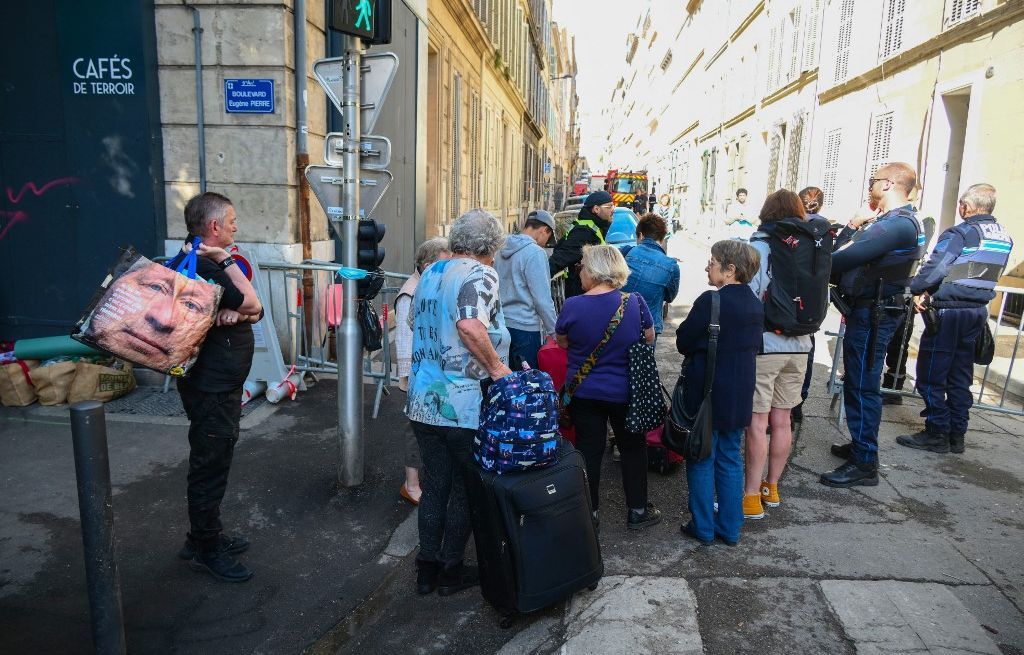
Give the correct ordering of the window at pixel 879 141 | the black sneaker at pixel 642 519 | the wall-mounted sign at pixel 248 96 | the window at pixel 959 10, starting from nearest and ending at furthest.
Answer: the black sneaker at pixel 642 519 → the wall-mounted sign at pixel 248 96 → the window at pixel 959 10 → the window at pixel 879 141

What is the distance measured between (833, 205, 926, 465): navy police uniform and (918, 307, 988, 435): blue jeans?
1.04 meters

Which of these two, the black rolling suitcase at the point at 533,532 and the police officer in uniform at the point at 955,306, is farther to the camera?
the police officer in uniform at the point at 955,306

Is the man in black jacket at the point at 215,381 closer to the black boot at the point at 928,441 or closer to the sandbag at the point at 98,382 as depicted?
the sandbag at the point at 98,382

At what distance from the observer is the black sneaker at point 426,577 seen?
3455 mm

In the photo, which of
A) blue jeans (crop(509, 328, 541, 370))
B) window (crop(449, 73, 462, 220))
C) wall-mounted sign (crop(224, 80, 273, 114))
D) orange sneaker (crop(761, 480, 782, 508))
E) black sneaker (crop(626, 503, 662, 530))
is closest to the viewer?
black sneaker (crop(626, 503, 662, 530))

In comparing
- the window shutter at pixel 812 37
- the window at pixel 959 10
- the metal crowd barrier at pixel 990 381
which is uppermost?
the window shutter at pixel 812 37

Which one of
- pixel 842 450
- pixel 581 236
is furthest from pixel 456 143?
pixel 842 450

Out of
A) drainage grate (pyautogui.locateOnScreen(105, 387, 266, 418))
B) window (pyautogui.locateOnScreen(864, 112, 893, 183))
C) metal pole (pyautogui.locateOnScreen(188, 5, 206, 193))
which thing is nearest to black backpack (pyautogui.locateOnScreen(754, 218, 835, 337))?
drainage grate (pyautogui.locateOnScreen(105, 387, 266, 418))

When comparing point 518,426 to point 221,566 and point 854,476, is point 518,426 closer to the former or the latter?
point 221,566

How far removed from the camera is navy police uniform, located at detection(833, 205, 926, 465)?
15.1ft

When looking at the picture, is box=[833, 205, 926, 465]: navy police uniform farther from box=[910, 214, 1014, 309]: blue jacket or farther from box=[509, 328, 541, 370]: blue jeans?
box=[509, 328, 541, 370]: blue jeans

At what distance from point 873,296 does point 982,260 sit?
1.37 meters

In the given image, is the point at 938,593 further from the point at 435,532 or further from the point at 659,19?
the point at 659,19

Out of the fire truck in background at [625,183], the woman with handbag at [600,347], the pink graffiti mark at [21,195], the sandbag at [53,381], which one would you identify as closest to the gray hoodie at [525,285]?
the woman with handbag at [600,347]
